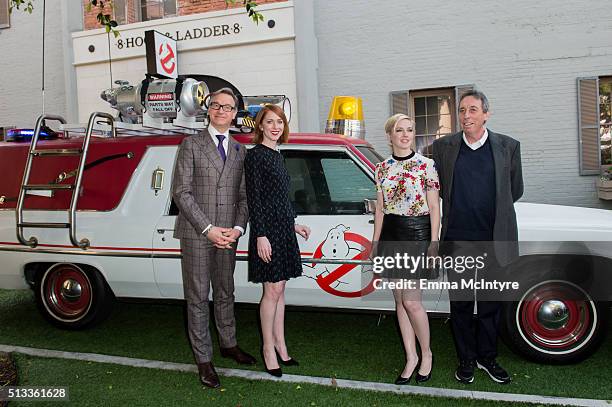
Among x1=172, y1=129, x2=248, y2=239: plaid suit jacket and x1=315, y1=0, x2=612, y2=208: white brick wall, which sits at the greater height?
x1=315, y1=0, x2=612, y2=208: white brick wall

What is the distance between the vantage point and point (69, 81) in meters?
11.0

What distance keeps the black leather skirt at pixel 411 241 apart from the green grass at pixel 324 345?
2.71ft

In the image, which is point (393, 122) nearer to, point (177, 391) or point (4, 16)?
point (177, 391)

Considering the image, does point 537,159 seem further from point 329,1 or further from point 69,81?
point 69,81

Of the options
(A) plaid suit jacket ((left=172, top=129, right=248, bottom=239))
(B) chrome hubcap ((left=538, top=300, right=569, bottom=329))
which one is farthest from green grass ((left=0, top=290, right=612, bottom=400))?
(A) plaid suit jacket ((left=172, top=129, right=248, bottom=239))

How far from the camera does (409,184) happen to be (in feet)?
11.1

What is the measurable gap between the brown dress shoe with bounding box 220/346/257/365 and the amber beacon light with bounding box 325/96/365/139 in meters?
2.56

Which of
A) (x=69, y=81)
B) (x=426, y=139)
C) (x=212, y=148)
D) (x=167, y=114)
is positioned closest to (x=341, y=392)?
(x=212, y=148)

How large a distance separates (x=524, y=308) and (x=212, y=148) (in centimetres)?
247

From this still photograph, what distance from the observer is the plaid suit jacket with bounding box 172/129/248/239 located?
11.3ft

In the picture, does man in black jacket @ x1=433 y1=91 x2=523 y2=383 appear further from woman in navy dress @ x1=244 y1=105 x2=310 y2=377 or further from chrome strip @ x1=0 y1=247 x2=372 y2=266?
woman in navy dress @ x1=244 y1=105 x2=310 y2=377

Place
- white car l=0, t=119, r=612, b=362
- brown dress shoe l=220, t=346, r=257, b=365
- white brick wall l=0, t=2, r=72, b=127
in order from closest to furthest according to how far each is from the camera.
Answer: white car l=0, t=119, r=612, b=362 → brown dress shoe l=220, t=346, r=257, b=365 → white brick wall l=0, t=2, r=72, b=127

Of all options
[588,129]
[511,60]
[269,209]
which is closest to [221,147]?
[269,209]

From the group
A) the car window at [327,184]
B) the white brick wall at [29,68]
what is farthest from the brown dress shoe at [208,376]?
the white brick wall at [29,68]
